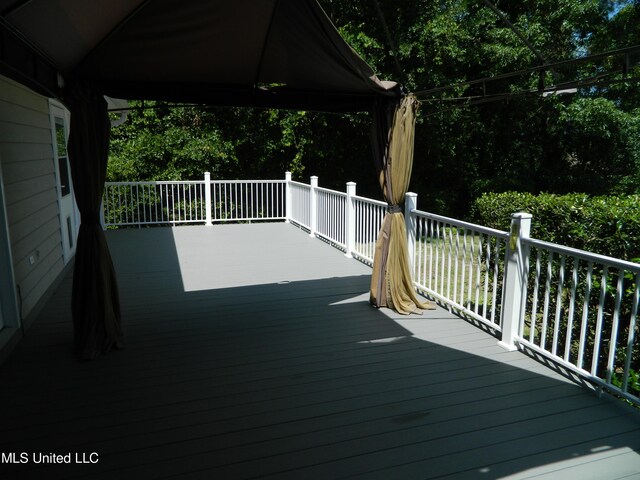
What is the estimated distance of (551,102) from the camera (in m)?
13.1

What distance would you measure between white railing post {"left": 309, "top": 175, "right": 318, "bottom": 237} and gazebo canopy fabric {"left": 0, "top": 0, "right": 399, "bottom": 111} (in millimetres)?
3604

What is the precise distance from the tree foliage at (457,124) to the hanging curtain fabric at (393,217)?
6.48 m

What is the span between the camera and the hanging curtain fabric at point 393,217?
4.63 meters

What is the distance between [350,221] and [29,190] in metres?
4.10

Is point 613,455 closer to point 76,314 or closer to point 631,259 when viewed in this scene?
point 631,259

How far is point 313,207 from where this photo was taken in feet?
28.9

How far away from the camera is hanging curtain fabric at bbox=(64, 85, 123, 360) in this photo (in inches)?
145

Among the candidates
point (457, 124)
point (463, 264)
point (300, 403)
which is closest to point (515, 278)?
point (463, 264)

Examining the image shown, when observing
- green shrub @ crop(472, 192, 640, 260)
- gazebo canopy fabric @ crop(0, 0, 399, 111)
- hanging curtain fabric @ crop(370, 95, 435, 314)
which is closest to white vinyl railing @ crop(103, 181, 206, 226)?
gazebo canopy fabric @ crop(0, 0, 399, 111)

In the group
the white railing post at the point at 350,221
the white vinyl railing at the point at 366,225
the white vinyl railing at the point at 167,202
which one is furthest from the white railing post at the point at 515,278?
the white vinyl railing at the point at 167,202

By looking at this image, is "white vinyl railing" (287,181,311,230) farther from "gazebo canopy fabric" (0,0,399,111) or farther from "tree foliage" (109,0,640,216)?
"gazebo canopy fabric" (0,0,399,111)

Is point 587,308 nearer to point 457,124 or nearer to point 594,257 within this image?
point 594,257

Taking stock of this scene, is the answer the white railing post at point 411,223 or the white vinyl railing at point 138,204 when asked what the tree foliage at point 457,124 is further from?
the white railing post at point 411,223

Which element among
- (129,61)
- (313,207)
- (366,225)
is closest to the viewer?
(129,61)
